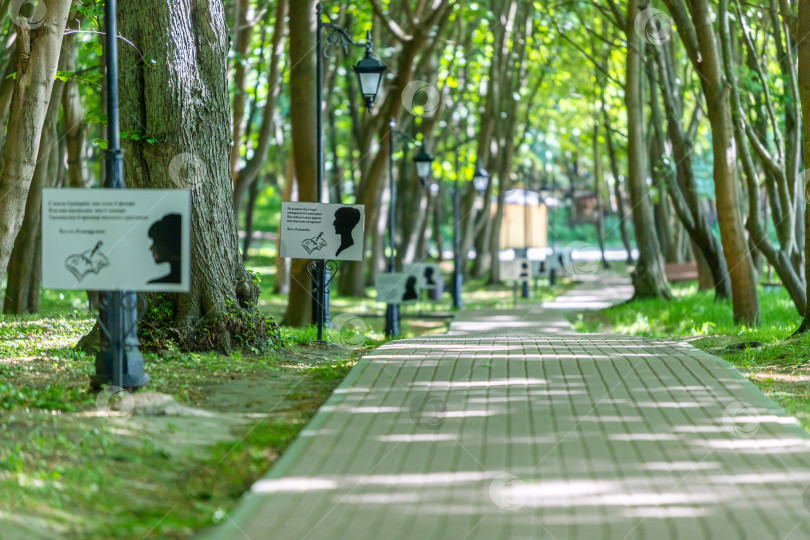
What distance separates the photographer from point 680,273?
31094 millimetres

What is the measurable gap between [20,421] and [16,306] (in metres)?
10.7

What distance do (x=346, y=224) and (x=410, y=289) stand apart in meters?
7.00

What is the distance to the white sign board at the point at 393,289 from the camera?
705 inches

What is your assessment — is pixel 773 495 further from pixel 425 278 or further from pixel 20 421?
pixel 425 278

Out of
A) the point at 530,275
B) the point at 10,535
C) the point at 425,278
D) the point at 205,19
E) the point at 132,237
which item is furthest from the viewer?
the point at 530,275

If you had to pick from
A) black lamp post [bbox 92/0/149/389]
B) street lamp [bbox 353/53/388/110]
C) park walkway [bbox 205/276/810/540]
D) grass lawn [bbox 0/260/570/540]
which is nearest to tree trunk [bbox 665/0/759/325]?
street lamp [bbox 353/53/388/110]

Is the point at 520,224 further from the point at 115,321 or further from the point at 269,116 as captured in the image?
the point at 115,321

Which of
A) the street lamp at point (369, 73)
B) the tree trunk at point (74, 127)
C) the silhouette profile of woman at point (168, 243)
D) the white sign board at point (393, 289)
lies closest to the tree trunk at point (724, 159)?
the street lamp at point (369, 73)

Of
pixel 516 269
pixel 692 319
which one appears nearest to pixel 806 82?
pixel 692 319

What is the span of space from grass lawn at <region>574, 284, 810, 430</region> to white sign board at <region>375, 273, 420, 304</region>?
13.0ft

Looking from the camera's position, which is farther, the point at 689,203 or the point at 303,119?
the point at 689,203

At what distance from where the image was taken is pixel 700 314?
57.0 feet

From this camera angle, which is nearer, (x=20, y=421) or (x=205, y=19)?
(x=20, y=421)

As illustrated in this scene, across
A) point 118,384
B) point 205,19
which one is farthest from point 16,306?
point 118,384
